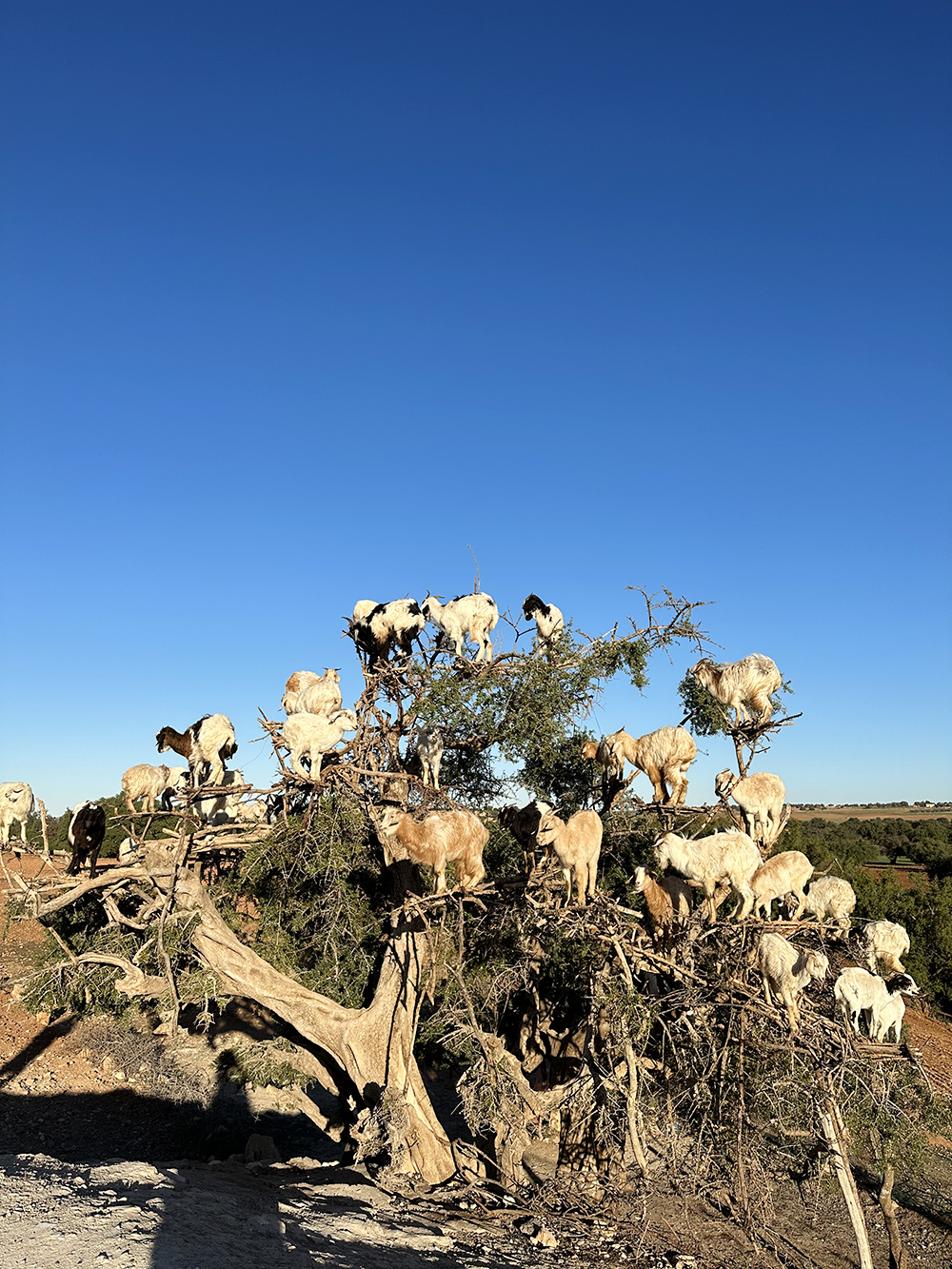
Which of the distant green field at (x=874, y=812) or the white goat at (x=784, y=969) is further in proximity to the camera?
the distant green field at (x=874, y=812)

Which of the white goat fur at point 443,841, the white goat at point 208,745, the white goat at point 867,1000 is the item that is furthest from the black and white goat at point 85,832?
the white goat at point 867,1000

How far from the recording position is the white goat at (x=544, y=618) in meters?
11.6

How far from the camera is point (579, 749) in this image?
11.5 meters

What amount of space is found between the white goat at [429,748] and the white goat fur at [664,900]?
2.85 meters

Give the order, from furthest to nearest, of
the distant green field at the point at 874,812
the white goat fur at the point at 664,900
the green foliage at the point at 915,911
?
the distant green field at the point at 874,812 < the green foliage at the point at 915,911 < the white goat fur at the point at 664,900

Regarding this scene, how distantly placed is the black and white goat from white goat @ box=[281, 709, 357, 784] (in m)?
2.77

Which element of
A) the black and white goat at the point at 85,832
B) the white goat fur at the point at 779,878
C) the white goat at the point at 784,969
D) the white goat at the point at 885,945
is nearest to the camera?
the white goat at the point at 784,969

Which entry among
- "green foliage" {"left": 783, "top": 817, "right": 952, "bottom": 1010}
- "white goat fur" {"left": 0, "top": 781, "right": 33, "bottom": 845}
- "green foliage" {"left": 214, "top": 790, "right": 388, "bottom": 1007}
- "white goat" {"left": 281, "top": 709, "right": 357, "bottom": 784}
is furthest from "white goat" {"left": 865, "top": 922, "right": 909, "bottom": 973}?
"white goat fur" {"left": 0, "top": 781, "right": 33, "bottom": 845}

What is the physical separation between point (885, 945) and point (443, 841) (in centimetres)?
562

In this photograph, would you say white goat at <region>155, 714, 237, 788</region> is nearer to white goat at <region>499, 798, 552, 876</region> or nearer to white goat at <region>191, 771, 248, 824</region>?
white goat at <region>191, 771, 248, 824</region>

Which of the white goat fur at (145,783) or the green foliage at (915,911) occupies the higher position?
the white goat fur at (145,783)

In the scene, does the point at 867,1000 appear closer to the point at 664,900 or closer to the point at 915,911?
the point at 664,900

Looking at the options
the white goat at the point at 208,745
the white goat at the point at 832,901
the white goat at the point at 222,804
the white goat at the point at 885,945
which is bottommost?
the white goat at the point at 885,945

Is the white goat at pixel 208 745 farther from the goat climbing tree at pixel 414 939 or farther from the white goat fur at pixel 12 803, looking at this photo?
the white goat fur at pixel 12 803
